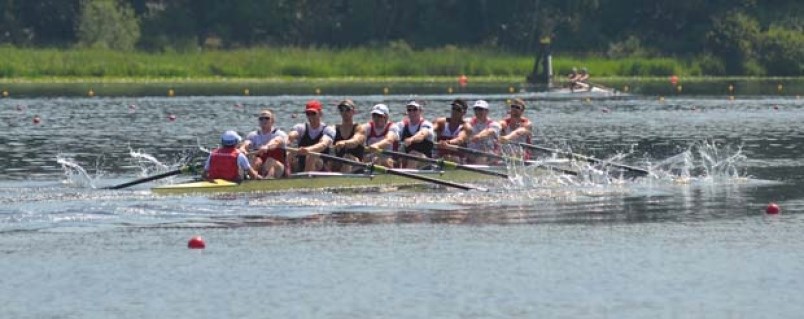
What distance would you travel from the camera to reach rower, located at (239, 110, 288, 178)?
969 inches

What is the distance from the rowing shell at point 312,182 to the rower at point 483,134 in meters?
0.85

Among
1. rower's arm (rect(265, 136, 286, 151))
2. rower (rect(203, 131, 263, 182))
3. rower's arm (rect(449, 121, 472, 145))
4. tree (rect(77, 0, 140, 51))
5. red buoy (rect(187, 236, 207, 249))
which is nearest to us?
red buoy (rect(187, 236, 207, 249))

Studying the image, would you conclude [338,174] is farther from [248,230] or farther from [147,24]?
[147,24]

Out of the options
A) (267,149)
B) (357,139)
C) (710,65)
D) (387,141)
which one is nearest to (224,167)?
(267,149)

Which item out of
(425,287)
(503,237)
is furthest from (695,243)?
(425,287)

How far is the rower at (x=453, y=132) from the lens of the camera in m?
27.0

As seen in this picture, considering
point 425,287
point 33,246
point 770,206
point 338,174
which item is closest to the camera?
point 425,287

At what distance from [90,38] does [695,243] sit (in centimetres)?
5479

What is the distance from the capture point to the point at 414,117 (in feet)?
87.3

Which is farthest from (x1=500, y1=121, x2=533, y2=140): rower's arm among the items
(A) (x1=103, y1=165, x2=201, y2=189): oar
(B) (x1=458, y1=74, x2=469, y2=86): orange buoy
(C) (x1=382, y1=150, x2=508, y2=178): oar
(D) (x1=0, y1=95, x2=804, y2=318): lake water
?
(B) (x1=458, y1=74, x2=469, y2=86): orange buoy

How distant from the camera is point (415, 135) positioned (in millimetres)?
26500

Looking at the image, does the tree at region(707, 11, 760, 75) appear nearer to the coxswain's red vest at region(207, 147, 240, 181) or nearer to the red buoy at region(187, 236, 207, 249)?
the coxswain's red vest at region(207, 147, 240, 181)

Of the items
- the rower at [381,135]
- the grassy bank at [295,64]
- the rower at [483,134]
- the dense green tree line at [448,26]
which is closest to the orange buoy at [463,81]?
the grassy bank at [295,64]

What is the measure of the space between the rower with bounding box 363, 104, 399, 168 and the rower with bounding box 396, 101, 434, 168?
0.24 metres
